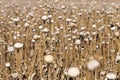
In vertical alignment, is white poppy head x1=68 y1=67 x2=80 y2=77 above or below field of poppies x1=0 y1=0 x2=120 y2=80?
above

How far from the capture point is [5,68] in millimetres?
2479

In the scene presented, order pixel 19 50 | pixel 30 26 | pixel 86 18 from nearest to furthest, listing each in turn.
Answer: pixel 19 50, pixel 30 26, pixel 86 18

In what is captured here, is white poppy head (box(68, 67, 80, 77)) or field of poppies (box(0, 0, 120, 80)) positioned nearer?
white poppy head (box(68, 67, 80, 77))

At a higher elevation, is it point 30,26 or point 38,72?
point 38,72

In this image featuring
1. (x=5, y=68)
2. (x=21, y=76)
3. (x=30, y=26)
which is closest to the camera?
(x=21, y=76)

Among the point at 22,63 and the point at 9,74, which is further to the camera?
the point at 22,63

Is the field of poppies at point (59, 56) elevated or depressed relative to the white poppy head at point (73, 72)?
depressed

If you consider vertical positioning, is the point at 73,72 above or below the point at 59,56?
above

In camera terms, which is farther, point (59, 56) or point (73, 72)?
point (59, 56)

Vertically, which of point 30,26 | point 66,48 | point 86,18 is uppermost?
point 66,48

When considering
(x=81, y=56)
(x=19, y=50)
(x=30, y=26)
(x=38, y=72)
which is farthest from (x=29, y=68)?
(x=30, y=26)

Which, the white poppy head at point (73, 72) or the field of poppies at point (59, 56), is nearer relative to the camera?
the white poppy head at point (73, 72)

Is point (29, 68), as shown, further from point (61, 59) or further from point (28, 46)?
point (28, 46)

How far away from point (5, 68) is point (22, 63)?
24 cm
